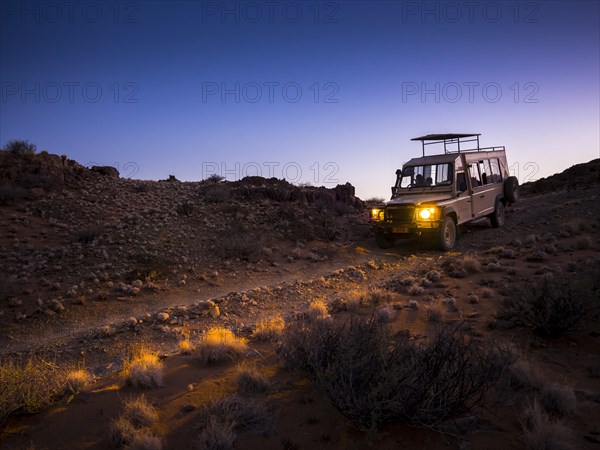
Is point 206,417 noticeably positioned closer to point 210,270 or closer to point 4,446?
point 4,446

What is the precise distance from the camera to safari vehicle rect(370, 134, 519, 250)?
12086 millimetres

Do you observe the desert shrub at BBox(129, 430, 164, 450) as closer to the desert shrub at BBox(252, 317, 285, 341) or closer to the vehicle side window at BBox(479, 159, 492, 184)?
the desert shrub at BBox(252, 317, 285, 341)

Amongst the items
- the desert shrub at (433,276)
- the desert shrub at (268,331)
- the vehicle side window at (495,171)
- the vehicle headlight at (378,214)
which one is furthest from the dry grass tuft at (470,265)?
the vehicle side window at (495,171)

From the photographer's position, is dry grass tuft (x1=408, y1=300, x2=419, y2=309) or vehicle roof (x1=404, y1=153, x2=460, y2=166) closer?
dry grass tuft (x1=408, y1=300, x2=419, y2=309)

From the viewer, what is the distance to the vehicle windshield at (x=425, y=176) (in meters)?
12.8

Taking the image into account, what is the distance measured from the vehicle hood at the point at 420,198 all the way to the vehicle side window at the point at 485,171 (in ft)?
8.15

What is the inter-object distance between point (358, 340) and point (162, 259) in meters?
8.07

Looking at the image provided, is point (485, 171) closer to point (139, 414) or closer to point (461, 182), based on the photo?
point (461, 182)

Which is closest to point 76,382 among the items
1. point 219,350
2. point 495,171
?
point 219,350

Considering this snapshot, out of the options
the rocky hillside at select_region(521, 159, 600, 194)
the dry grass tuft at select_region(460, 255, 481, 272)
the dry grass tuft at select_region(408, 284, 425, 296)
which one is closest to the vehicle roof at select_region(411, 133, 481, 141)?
the dry grass tuft at select_region(460, 255, 481, 272)

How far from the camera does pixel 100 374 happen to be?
5.41 m

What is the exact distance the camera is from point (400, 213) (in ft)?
40.7

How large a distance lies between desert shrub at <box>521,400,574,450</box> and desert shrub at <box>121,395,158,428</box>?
3253mm

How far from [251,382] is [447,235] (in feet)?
31.4
